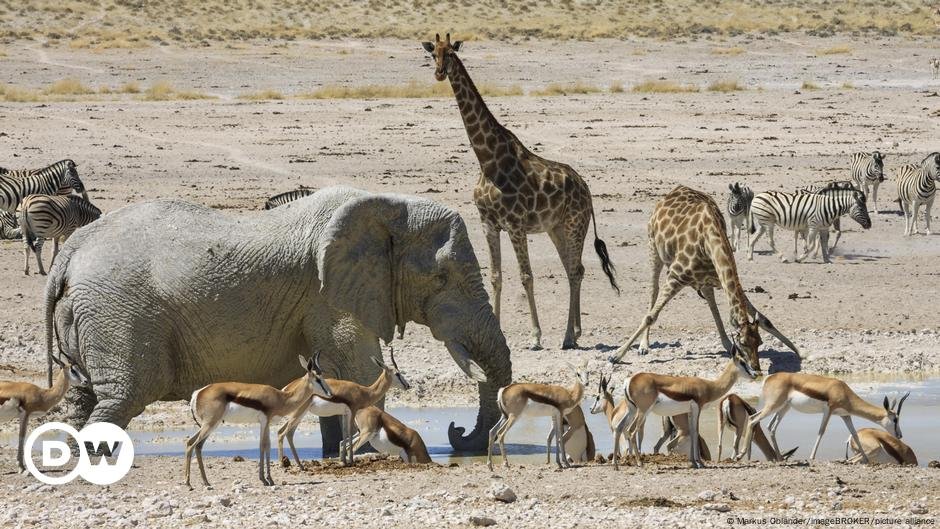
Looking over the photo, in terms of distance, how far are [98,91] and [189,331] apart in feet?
90.2

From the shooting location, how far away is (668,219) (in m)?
15.4

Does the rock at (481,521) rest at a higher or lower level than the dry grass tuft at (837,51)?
higher

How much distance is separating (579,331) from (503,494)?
7.05m

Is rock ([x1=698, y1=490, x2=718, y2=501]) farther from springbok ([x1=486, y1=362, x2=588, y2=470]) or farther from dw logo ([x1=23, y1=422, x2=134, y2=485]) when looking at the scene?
dw logo ([x1=23, y1=422, x2=134, y2=485])

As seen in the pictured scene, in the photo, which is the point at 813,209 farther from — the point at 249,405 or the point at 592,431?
the point at 249,405

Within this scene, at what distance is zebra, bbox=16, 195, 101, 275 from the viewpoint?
1892 centimetres


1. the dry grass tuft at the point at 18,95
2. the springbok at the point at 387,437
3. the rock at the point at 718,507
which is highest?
the rock at the point at 718,507

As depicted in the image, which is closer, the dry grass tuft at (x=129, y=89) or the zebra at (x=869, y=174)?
the zebra at (x=869, y=174)

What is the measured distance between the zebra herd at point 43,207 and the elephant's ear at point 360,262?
8778mm

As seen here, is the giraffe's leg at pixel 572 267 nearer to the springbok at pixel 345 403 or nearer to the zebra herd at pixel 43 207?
the springbok at pixel 345 403

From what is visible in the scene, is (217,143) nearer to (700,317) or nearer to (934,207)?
(934,207)

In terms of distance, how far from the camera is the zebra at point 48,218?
18.9m

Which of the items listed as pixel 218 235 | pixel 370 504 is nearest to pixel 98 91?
pixel 218 235

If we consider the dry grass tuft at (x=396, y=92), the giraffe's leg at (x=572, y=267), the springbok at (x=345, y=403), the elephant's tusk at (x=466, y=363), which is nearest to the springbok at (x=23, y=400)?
the springbok at (x=345, y=403)
